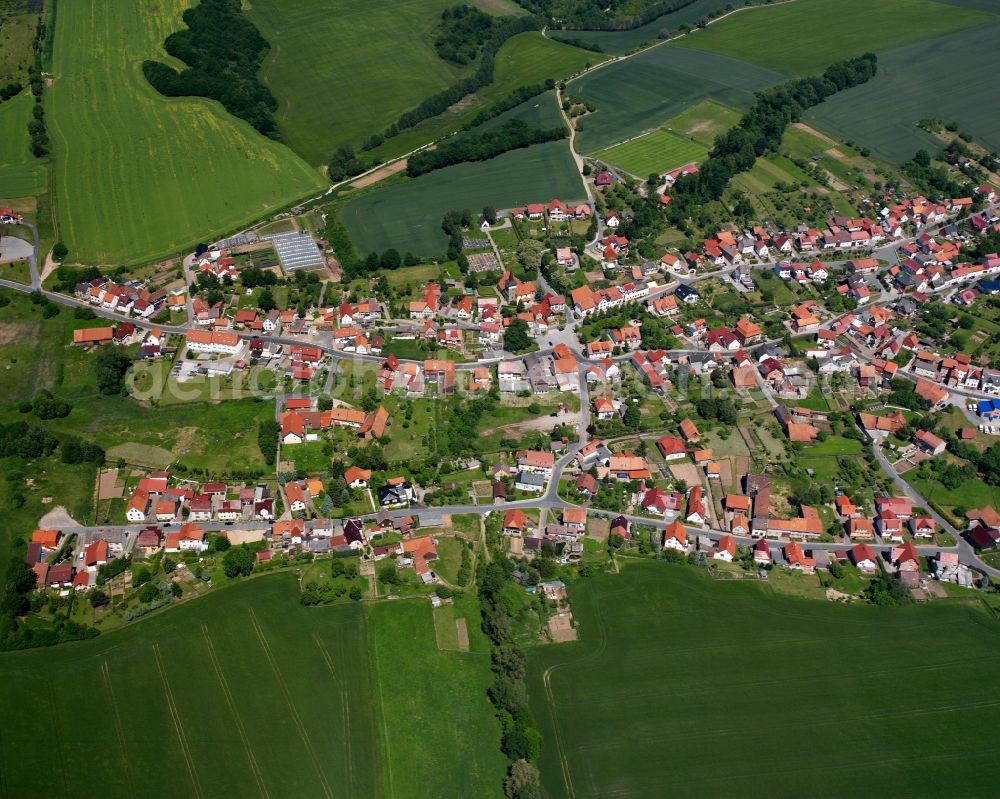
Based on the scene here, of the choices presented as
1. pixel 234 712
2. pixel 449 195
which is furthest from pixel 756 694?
pixel 449 195

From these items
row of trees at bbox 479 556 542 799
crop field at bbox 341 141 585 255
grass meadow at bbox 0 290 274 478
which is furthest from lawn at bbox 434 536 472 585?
crop field at bbox 341 141 585 255

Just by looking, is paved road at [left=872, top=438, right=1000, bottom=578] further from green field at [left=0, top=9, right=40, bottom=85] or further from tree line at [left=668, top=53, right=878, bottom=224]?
green field at [left=0, top=9, right=40, bottom=85]

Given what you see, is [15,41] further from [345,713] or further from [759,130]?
[345,713]

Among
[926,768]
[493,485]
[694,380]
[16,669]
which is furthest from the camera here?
[694,380]

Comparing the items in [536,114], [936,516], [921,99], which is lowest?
[936,516]

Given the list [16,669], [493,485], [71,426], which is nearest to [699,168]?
[493,485]

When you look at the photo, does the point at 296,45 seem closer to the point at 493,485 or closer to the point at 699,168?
the point at 699,168
